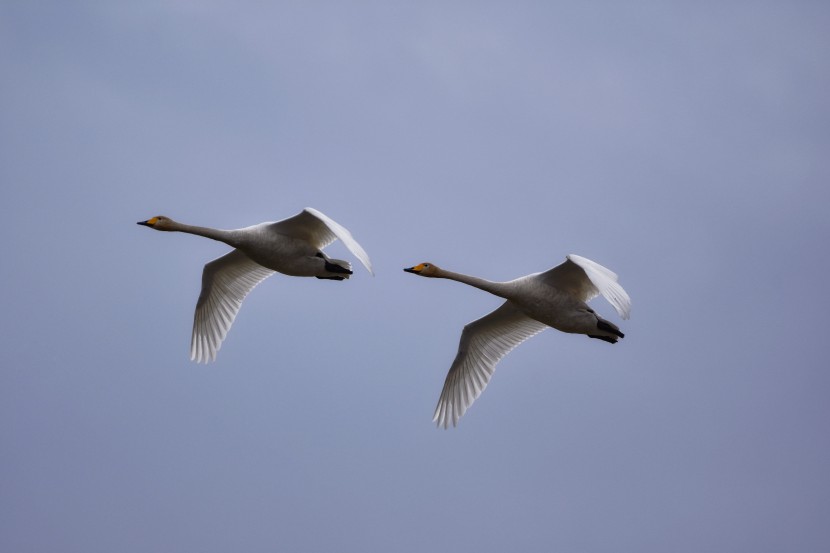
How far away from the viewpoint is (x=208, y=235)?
23875mm

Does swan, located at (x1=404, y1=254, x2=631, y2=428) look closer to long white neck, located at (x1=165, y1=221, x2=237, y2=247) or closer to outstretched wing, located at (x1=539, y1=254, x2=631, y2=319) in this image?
outstretched wing, located at (x1=539, y1=254, x2=631, y2=319)

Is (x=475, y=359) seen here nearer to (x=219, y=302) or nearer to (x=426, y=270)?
(x=426, y=270)

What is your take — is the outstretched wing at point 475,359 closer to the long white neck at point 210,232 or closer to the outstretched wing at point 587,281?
the outstretched wing at point 587,281

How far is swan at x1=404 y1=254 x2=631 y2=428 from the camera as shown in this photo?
71.5 feet

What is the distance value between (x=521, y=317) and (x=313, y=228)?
4157 mm

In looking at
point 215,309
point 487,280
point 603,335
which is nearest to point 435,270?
point 487,280

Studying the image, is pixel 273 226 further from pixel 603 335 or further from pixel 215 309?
pixel 603 335

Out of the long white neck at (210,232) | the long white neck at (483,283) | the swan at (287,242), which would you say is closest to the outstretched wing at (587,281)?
the long white neck at (483,283)

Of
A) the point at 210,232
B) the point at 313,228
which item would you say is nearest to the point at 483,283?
the point at 313,228

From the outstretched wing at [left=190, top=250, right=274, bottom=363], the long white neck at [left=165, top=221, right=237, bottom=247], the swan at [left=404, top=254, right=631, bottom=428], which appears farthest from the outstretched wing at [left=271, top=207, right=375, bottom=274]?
the outstretched wing at [left=190, top=250, right=274, bottom=363]

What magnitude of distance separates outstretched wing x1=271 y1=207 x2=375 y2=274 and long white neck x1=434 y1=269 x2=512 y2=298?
2.16 meters

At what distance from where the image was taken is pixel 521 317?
Result: 24.9m

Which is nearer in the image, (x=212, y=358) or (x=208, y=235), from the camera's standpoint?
(x=208, y=235)

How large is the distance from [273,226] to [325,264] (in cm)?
110
